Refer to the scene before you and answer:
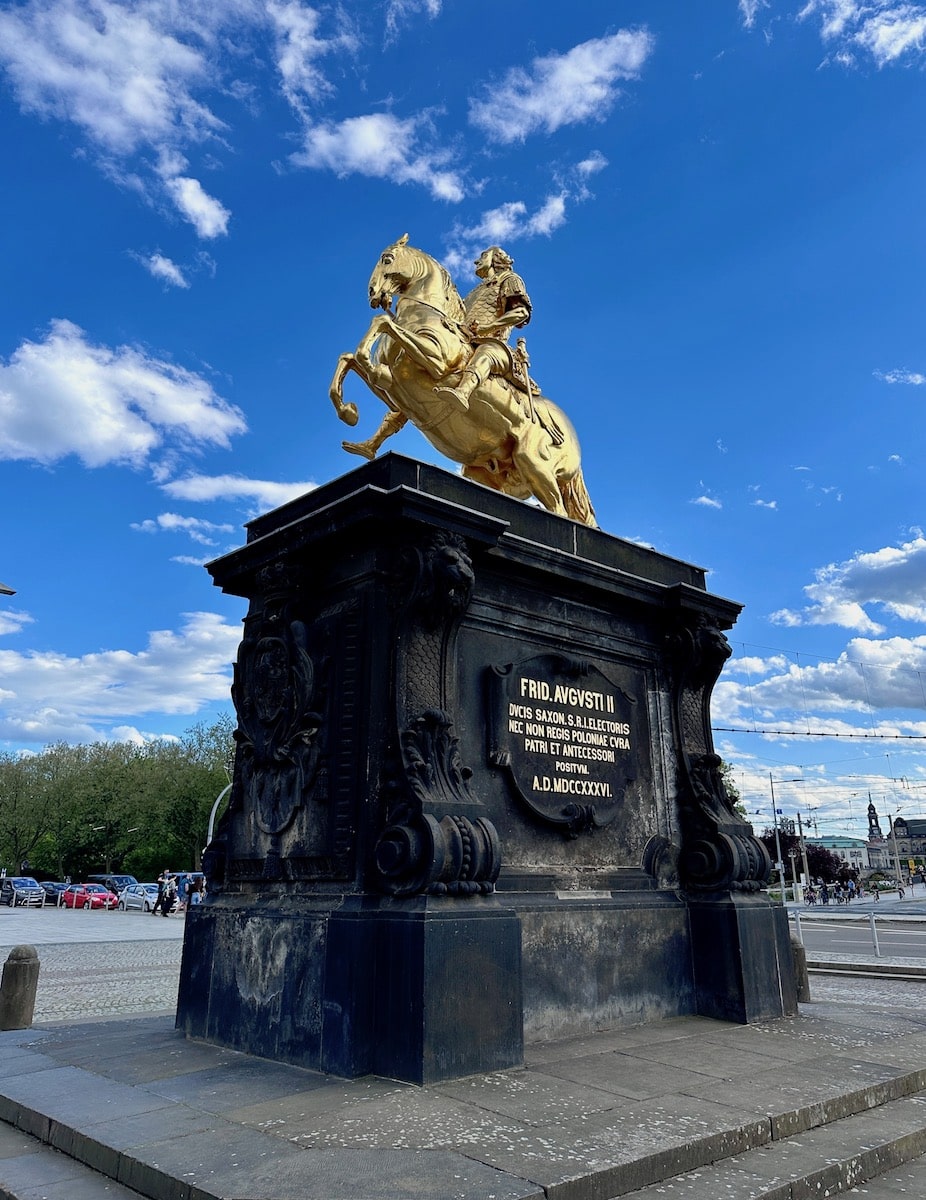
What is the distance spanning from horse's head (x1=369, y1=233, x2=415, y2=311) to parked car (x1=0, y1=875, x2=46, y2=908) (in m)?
54.9

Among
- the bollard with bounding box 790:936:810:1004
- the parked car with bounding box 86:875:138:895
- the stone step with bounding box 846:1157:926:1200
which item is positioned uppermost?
the parked car with bounding box 86:875:138:895

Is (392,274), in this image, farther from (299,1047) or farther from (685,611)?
(299,1047)

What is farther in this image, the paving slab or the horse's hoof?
the horse's hoof

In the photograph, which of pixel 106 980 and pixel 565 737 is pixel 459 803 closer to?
pixel 565 737

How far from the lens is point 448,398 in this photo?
982 cm

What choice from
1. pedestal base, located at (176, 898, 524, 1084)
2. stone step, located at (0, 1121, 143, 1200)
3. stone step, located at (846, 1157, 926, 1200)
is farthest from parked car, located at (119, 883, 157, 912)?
stone step, located at (846, 1157, 926, 1200)

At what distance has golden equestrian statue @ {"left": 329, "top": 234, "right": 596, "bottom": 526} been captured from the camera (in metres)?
9.65

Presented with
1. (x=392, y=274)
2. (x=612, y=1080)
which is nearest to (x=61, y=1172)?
(x=612, y=1080)

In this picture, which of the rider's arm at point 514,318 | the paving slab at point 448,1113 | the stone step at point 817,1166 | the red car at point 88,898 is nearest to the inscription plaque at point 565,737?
the paving slab at point 448,1113

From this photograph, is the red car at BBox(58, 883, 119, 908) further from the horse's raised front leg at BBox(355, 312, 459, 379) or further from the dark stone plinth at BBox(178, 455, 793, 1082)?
the horse's raised front leg at BBox(355, 312, 459, 379)

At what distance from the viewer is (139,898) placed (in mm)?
48094

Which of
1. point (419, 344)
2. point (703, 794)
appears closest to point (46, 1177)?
point (703, 794)

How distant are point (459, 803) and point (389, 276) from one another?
243 inches

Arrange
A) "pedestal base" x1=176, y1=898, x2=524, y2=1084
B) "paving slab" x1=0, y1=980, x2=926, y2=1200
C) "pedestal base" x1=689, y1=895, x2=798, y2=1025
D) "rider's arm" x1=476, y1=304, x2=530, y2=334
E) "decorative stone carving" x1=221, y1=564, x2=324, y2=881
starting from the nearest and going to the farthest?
"paving slab" x1=0, y1=980, x2=926, y2=1200, "pedestal base" x1=176, y1=898, x2=524, y2=1084, "decorative stone carving" x1=221, y1=564, x2=324, y2=881, "pedestal base" x1=689, y1=895, x2=798, y2=1025, "rider's arm" x1=476, y1=304, x2=530, y2=334
